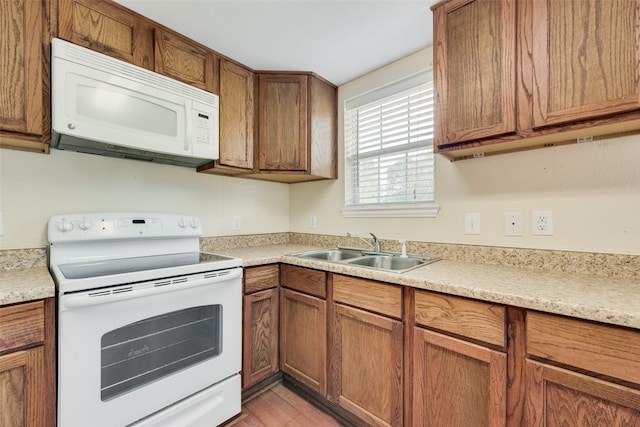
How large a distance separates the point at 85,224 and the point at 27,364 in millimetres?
708

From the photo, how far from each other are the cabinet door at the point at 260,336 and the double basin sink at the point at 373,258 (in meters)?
0.37

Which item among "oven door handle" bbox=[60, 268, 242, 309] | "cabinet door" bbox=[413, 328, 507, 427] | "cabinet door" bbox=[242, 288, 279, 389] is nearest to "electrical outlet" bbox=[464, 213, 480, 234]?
"cabinet door" bbox=[413, 328, 507, 427]

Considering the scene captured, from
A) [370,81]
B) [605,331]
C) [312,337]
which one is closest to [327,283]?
[312,337]

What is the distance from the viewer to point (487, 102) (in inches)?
51.1

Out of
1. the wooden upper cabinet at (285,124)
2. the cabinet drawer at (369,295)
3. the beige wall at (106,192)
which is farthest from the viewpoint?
the wooden upper cabinet at (285,124)

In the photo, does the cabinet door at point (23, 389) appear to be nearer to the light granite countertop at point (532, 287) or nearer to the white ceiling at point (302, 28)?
the light granite countertop at point (532, 287)

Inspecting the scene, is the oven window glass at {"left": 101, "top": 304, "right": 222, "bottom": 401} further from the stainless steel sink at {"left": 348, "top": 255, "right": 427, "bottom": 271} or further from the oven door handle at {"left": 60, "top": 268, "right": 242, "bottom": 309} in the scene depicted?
the stainless steel sink at {"left": 348, "top": 255, "right": 427, "bottom": 271}

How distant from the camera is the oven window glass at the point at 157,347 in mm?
1211

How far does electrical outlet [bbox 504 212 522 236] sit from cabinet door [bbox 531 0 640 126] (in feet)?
1.65

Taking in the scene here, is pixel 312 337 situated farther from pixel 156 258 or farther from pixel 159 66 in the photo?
pixel 159 66

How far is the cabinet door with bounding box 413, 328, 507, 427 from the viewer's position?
1040mm

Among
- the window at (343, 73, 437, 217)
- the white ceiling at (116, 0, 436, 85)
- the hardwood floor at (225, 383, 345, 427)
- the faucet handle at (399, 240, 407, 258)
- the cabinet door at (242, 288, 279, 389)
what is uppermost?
the white ceiling at (116, 0, 436, 85)

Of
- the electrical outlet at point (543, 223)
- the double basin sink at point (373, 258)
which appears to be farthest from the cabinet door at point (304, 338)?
the electrical outlet at point (543, 223)

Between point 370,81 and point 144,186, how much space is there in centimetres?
179
